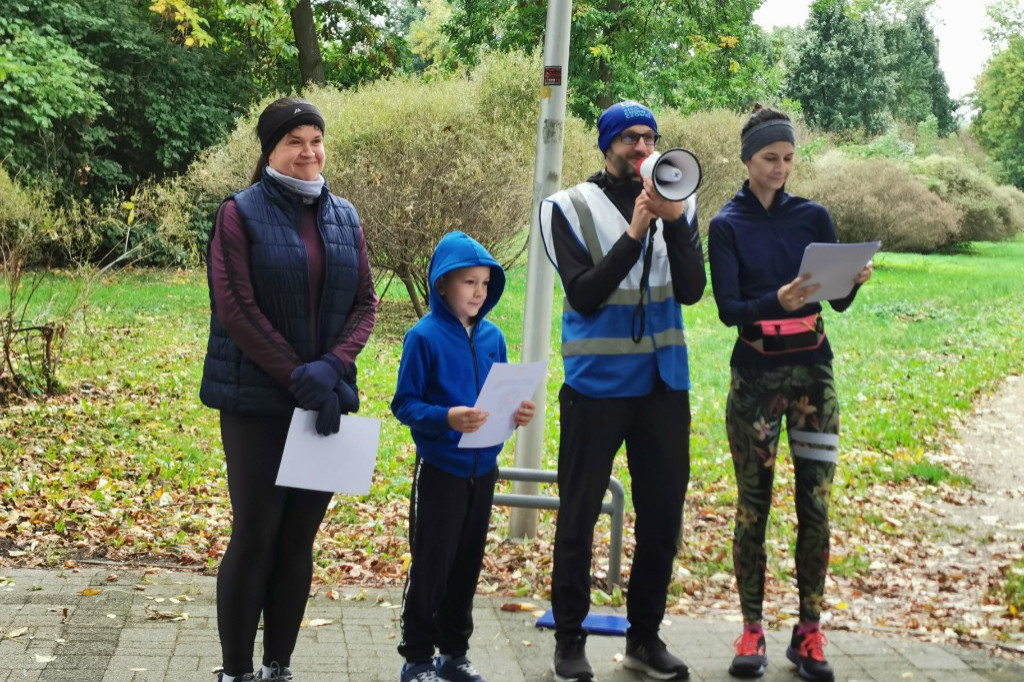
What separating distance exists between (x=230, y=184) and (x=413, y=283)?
3669mm

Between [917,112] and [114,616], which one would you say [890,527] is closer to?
[114,616]

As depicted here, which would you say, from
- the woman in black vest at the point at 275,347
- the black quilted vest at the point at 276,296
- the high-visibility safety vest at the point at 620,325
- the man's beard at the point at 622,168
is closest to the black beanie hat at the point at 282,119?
the woman in black vest at the point at 275,347

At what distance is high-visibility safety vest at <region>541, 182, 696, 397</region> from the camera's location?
446 centimetres

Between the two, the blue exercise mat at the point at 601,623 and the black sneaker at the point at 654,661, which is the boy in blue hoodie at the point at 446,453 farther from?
the blue exercise mat at the point at 601,623

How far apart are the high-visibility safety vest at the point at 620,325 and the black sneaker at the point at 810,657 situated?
1.19m

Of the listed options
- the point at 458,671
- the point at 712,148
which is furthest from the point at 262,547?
the point at 712,148

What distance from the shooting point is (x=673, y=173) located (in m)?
4.23

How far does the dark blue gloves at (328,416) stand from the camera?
397 cm

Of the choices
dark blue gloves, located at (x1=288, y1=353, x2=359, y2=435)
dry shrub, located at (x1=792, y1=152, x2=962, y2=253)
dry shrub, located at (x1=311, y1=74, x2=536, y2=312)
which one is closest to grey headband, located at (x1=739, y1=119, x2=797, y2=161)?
dark blue gloves, located at (x1=288, y1=353, x2=359, y2=435)

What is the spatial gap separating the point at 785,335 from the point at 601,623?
62.2 inches

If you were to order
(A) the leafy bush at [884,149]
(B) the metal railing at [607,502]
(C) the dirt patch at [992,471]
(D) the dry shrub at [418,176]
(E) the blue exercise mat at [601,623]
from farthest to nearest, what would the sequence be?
(A) the leafy bush at [884,149] → (D) the dry shrub at [418,176] → (C) the dirt patch at [992,471] → (B) the metal railing at [607,502] → (E) the blue exercise mat at [601,623]

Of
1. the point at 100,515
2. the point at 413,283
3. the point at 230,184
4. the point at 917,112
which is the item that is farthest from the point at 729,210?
the point at 917,112

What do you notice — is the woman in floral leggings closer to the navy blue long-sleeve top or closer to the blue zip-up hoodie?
the navy blue long-sleeve top

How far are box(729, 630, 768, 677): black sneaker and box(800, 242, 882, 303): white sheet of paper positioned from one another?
1.41 metres
